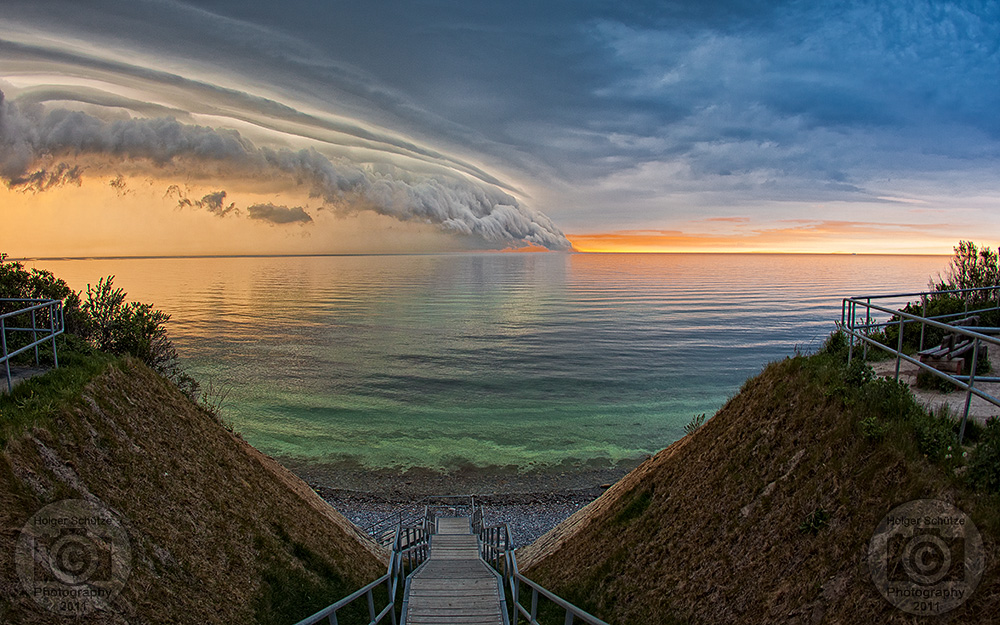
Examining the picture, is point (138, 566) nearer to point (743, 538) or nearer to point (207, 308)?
point (743, 538)

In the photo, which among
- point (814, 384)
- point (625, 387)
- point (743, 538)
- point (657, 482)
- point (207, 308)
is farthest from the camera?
point (207, 308)

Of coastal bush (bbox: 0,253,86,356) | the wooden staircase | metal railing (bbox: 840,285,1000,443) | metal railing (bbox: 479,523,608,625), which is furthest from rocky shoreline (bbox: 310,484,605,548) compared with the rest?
metal railing (bbox: 840,285,1000,443)

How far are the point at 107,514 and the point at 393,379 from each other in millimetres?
29628

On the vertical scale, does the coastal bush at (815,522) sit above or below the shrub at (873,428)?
below

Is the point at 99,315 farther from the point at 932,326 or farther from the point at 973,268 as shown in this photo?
the point at 973,268

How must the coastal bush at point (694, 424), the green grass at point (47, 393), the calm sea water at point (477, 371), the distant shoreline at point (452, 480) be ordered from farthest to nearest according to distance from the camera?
the calm sea water at point (477, 371) → the distant shoreline at point (452, 480) → the coastal bush at point (694, 424) → the green grass at point (47, 393)

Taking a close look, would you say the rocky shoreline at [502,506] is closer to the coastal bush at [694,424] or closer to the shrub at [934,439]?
the coastal bush at [694,424]

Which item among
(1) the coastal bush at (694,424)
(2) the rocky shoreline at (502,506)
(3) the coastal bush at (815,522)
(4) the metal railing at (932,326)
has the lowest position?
(2) the rocky shoreline at (502,506)

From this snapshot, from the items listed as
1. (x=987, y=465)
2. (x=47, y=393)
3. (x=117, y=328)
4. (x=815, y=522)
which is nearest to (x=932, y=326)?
(x=987, y=465)

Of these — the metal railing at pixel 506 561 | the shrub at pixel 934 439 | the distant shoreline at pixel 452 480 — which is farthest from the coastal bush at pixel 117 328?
the shrub at pixel 934 439

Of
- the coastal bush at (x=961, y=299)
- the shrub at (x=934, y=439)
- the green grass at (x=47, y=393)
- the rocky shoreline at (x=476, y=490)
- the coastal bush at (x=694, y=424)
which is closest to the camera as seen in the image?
the shrub at (x=934, y=439)

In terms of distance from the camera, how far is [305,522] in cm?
1069

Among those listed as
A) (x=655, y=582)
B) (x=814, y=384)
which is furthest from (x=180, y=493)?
(x=814, y=384)

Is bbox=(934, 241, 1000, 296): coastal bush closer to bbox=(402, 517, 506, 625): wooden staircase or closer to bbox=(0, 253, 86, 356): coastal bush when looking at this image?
bbox=(402, 517, 506, 625): wooden staircase
